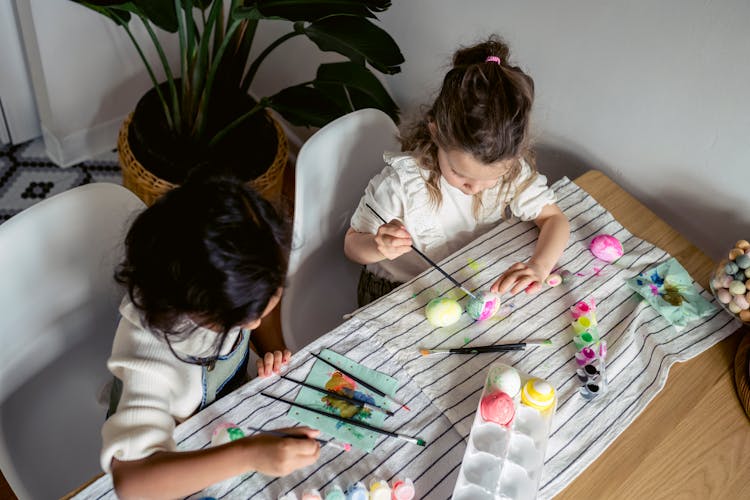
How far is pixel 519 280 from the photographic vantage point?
1.29 meters

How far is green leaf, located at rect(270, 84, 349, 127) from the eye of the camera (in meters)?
1.74

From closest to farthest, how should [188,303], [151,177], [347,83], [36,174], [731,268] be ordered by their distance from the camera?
1. [188,303]
2. [731,268]
3. [347,83]
4. [151,177]
5. [36,174]

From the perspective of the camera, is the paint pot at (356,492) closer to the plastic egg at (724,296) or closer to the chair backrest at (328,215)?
the chair backrest at (328,215)

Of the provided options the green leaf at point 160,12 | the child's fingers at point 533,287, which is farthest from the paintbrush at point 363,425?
the green leaf at point 160,12

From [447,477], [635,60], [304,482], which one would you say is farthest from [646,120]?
[304,482]

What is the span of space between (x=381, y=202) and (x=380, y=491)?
1.93 feet

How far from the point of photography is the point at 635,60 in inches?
54.9

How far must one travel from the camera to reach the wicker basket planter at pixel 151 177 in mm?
1868

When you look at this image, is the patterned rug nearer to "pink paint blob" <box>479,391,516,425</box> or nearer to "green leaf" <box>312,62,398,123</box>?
"green leaf" <box>312,62,398,123</box>

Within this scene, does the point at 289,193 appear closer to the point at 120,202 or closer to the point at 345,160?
the point at 345,160

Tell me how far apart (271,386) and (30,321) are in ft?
1.43

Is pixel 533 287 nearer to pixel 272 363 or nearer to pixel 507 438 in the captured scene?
pixel 507 438

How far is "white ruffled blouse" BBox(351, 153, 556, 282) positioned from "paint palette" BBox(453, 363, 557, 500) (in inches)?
15.1

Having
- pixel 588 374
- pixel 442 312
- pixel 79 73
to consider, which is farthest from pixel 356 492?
pixel 79 73
